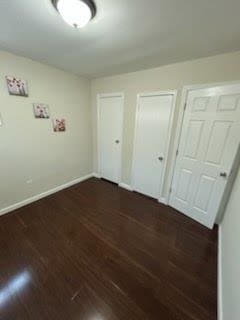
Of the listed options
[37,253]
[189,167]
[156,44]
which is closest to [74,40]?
[156,44]

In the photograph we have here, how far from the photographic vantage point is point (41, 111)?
258 cm

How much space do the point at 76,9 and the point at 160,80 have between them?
1664 mm

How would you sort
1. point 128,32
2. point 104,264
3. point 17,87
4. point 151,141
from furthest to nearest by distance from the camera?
point 151,141
point 17,87
point 104,264
point 128,32

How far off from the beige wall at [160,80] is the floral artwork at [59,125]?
0.82m

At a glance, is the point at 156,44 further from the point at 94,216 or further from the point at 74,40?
the point at 94,216

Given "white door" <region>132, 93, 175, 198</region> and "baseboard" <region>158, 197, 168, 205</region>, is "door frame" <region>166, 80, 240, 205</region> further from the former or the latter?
"white door" <region>132, 93, 175, 198</region>

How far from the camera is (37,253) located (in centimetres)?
172

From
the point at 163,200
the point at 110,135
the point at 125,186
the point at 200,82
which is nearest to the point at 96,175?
the point at 125,186

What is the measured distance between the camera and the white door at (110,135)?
314cm

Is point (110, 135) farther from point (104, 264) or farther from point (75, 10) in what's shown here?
point (104, 264)

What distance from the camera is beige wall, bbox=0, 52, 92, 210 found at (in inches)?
87.9

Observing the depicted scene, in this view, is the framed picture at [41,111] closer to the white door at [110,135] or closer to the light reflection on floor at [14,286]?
the white door at [110,135]

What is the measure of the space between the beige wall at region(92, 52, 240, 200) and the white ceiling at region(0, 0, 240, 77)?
0.44ft

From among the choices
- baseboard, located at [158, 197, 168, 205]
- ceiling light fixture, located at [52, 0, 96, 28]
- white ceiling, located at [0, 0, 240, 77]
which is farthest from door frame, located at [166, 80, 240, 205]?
ceiling light fixture, located at [52, 0, 96, 28]
